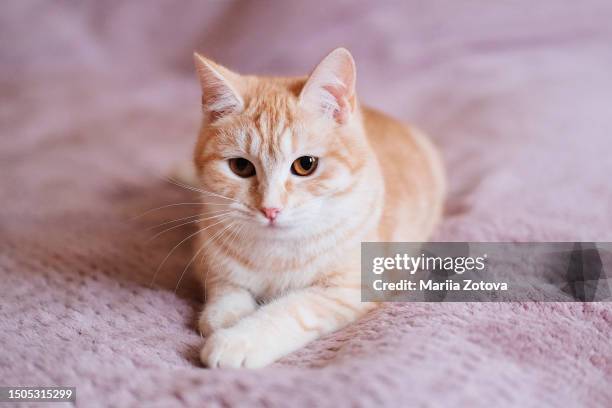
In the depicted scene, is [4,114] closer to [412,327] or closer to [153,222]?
[153,222]

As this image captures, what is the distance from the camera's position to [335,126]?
134 centimetres

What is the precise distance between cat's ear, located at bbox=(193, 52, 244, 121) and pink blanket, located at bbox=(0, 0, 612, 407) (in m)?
0.46

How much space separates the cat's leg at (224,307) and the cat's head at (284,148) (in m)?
0.18

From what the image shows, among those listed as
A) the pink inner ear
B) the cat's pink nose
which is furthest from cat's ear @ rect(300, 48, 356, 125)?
the cat's pink nose

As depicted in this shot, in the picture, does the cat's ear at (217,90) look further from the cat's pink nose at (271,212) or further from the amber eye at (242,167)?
the cat's pink nose at (271,212)

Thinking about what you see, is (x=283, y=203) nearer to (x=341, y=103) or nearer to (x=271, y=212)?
(x=271, y=212)

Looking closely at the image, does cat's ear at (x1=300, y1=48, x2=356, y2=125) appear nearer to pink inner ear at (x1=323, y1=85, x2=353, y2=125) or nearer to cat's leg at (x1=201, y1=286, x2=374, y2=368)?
pink inner ear at (x1=323, y1=85, x2=353, y2=125)

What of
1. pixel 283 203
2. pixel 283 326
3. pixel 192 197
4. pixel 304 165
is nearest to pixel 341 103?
pixel 304 165

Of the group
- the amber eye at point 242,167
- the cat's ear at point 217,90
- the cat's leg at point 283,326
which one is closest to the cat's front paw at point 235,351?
the cat's leg at point 283,326

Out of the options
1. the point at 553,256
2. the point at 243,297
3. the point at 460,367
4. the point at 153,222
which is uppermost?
the point at 153,222

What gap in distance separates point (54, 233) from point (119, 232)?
0.59ft

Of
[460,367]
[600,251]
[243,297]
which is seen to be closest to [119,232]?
[243,297]

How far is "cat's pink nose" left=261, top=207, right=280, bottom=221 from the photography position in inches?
47.9

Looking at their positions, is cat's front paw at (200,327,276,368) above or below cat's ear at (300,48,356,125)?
below
